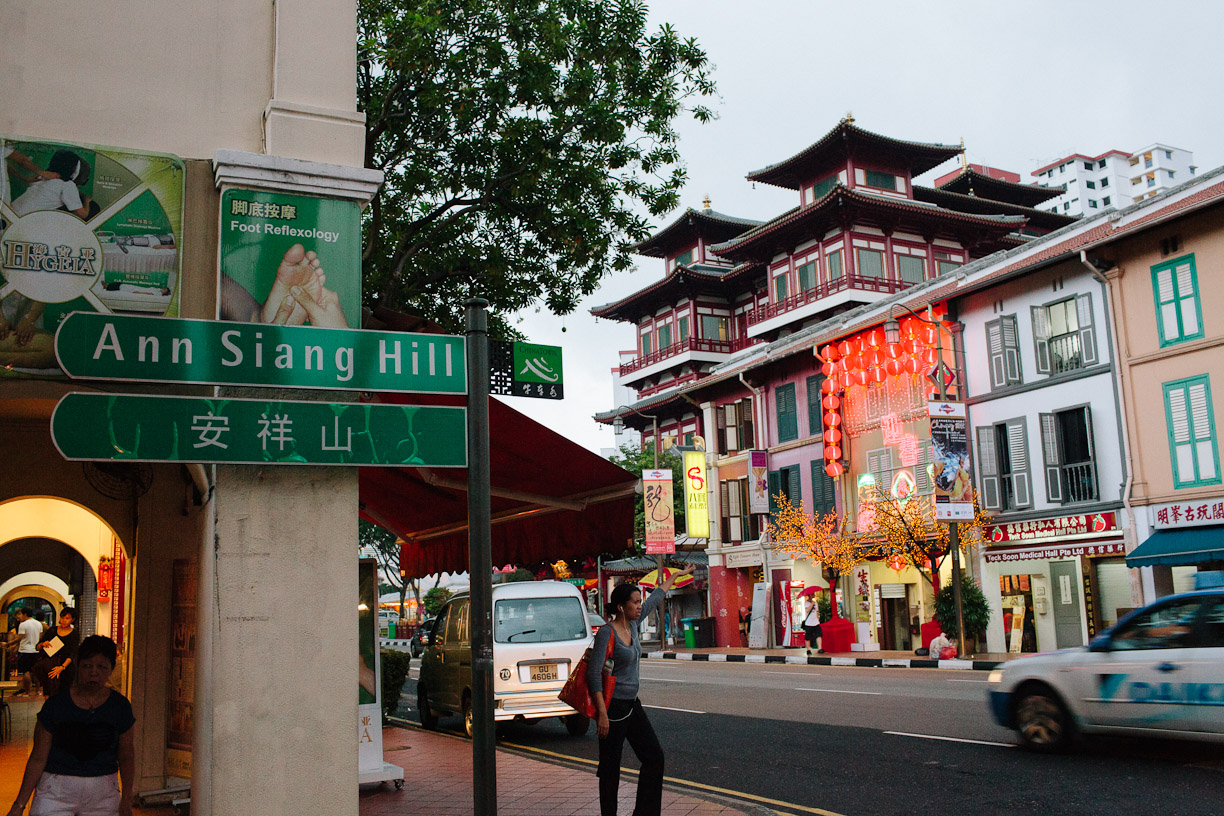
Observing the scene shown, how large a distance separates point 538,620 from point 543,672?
0.70m

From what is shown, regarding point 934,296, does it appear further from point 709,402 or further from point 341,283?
point 341,283

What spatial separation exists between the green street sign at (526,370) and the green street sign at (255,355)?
2.24ft

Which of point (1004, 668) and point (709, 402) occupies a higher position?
point (709, 402)

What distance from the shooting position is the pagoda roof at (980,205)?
150ft

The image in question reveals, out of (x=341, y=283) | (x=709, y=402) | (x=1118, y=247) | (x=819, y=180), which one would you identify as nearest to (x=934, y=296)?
(x=1118, y=247)

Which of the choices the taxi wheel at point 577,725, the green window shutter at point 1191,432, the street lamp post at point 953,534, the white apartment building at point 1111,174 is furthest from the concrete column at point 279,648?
the white apartment building at point 1111,174

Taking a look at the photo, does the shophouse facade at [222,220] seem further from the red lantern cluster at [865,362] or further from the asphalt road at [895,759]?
the red lantern cluster at [865,362]

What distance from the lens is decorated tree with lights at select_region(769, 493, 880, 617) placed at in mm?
29703

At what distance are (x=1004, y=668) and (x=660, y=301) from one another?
43946 millimetres

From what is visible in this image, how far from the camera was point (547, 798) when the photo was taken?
336 inches

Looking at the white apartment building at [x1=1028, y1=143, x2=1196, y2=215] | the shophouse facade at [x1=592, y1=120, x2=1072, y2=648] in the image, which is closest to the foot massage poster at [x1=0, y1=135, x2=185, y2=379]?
the shophouse facade at [x1=592, y1=120, x2=1072, y2=648]

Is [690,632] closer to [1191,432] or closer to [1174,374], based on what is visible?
[1191,432]

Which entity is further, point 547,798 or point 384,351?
point 547,798

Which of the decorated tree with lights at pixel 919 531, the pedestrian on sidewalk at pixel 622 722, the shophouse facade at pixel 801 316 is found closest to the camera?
the pedestrian on sidewalk at pixel 622 722
